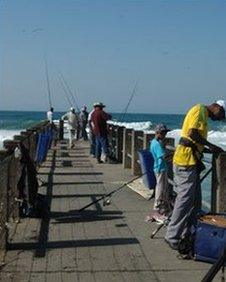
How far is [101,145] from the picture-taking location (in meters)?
19.7

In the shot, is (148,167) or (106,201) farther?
(106,201)

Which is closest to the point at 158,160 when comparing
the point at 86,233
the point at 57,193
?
the point at 86,233

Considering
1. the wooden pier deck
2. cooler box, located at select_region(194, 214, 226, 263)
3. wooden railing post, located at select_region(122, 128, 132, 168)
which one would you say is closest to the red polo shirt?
wooden railing post, located at select_region(122, 128, 132, 168)

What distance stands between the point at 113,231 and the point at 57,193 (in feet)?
12.8

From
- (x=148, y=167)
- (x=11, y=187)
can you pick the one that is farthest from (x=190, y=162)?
(x=148, y=167)

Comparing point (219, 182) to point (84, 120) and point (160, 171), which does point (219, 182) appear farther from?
point (84, 120)

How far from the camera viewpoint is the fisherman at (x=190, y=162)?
24.2ft

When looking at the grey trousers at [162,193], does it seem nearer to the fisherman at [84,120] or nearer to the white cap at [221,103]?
the white cap at [221,103]

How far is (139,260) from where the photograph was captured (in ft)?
23.5

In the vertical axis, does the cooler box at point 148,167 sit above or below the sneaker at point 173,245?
above

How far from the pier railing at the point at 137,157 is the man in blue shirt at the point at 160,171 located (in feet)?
0.73

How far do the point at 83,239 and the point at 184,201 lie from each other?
1.41 m

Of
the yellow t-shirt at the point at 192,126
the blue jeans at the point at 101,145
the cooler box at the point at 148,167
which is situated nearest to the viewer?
the yellow t-shirt at the point at 192,126

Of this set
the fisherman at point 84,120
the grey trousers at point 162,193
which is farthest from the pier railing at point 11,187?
the fisherman at point 84,120
